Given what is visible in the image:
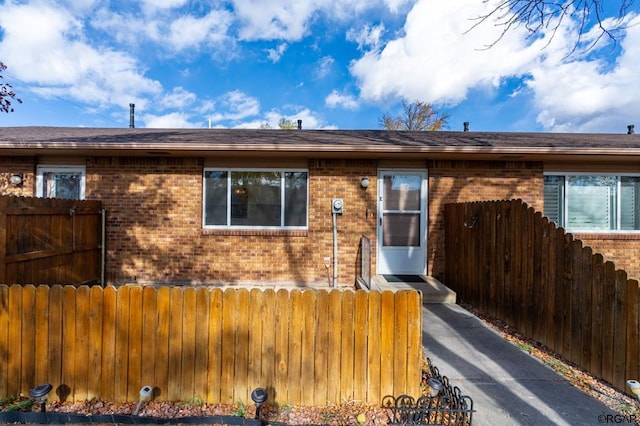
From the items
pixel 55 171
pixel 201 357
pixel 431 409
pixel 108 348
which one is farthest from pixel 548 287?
pixel 55 171

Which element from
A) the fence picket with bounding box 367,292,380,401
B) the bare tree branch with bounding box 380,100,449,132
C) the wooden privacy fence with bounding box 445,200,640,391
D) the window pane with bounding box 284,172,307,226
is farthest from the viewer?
the bare tree branch with bounding box 380,100,449,132

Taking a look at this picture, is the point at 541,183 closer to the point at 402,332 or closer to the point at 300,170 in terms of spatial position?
the point at 300,170

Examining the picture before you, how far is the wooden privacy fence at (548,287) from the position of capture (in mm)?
2859

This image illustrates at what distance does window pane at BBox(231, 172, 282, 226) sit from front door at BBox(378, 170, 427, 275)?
218 centimetres

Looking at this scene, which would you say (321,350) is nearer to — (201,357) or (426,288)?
(201,357)

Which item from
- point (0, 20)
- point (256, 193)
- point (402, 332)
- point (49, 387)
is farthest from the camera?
point (0, 20)

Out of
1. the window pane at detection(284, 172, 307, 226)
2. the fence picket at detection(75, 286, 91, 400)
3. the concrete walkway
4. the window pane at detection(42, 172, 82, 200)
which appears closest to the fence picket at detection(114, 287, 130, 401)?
the fence picket at detection(75, 286, 91, 400)

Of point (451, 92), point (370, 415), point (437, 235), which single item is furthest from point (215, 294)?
point (451, 92)

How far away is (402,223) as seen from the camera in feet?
20.5

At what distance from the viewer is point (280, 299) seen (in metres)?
2.56

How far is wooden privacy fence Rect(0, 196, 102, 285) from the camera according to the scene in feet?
12.5

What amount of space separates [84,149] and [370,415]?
622 cm

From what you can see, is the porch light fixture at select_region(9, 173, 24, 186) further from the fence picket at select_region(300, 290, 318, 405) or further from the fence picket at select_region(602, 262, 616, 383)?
the fence picket at select_region(602, 262, 616, 383)

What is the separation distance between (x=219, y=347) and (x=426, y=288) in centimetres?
397
